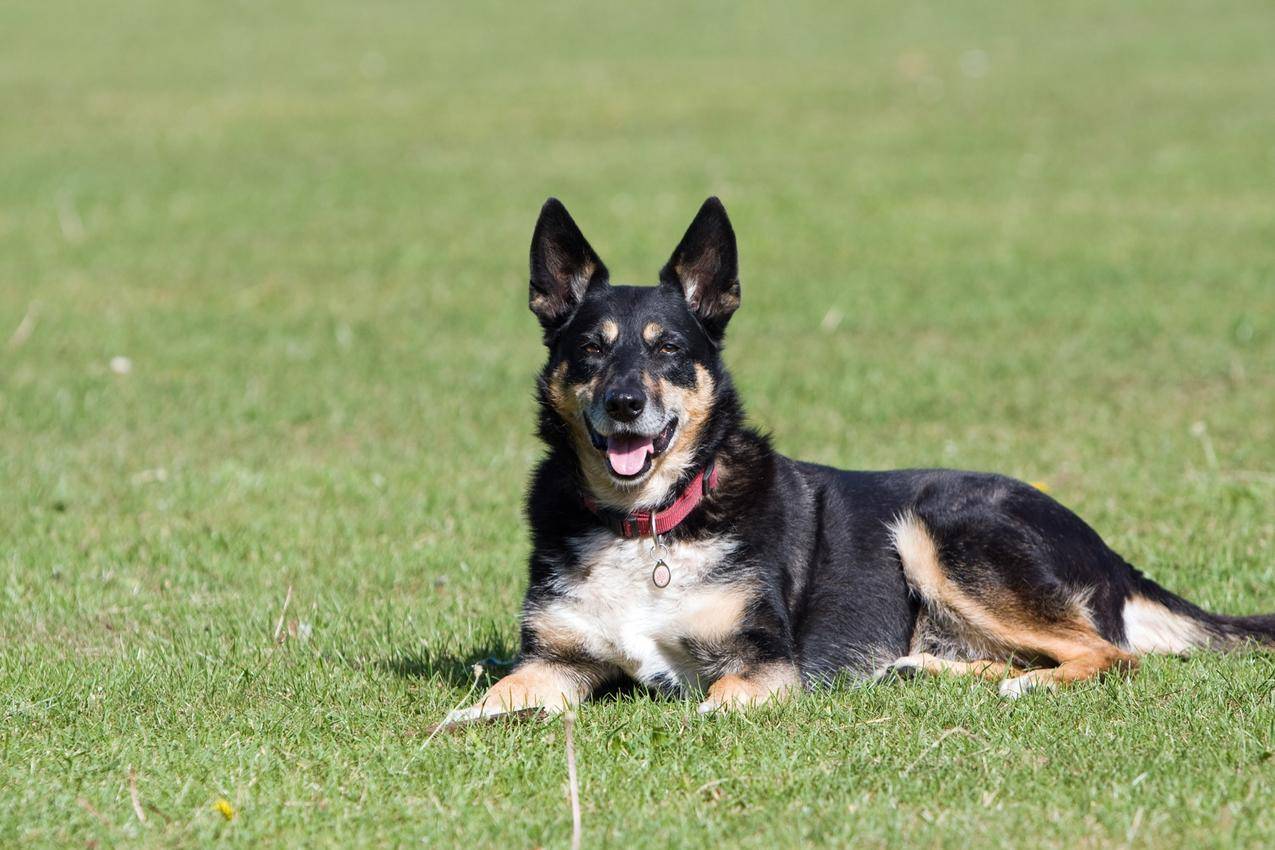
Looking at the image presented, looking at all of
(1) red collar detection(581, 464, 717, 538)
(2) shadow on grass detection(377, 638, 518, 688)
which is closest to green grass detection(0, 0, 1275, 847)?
(2) shadow on grass detection(377, 638, 518, 688)

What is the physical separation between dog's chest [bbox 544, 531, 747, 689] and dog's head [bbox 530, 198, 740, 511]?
0.27 m

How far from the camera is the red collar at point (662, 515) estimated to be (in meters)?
6.04

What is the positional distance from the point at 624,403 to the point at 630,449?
9.3 inches

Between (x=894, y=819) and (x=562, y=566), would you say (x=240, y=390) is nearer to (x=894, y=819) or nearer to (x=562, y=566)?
(x=562, y=566)

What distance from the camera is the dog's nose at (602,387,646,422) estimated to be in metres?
5.76

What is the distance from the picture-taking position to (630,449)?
5.92 metres

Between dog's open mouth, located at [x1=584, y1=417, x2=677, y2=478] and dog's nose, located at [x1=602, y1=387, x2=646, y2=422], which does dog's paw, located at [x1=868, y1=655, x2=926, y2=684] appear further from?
dog's nose, located at [x1=602, y1=387, x2=646, y2=422]

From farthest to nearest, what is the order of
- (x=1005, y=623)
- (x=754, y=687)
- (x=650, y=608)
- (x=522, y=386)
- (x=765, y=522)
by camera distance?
1. (x=522, y=386)
2. (x=1005, y=623)
3. (x=765, y=522)
4. (x=650, y=608)
5. (x=754, y=687)

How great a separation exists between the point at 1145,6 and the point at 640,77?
13098 mm

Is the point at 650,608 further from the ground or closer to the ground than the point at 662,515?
closer to the ground

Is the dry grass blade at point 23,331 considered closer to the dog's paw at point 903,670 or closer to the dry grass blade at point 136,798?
the dry grass blade at point 136,798

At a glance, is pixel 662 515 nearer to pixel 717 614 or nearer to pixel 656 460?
pixel 656 460

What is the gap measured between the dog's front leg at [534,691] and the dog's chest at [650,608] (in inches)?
5.4

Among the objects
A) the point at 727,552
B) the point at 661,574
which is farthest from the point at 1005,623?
the point at 661,574
